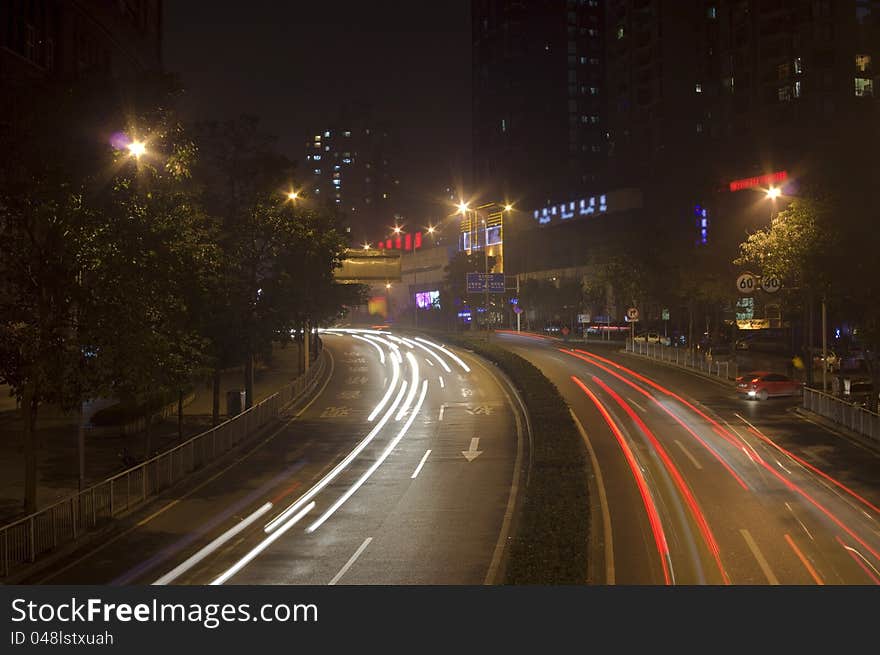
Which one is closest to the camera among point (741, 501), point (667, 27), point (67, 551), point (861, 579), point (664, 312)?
point (861, 579)

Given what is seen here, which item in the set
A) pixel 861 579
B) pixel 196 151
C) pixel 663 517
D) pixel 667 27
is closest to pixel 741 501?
pixel 663 517

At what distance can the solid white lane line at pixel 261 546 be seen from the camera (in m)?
15.8

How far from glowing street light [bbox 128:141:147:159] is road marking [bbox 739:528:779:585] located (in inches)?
602

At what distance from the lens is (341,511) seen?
2166 centimetres

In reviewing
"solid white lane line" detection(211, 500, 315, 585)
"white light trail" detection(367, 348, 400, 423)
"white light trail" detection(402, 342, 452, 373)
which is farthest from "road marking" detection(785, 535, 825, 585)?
"white light trail" detection(402, 342, 452, 373)

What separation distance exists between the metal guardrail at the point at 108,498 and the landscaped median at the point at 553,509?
377 inches

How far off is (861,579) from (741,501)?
7.00 m

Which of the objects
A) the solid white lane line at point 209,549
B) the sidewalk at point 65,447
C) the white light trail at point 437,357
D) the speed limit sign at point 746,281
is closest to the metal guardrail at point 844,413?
the speed limit sign at point 746,281

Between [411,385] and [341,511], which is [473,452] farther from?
[411,385]

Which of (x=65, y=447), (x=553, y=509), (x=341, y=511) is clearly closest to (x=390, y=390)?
(x=65, y=447)

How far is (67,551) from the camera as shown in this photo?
57.8 ft

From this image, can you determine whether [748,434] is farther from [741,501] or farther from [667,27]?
[667,27]

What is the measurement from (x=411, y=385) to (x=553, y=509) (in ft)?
108

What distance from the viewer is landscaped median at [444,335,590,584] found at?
1408cm
